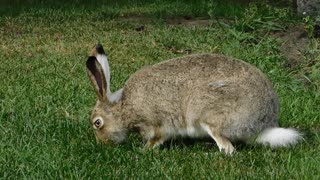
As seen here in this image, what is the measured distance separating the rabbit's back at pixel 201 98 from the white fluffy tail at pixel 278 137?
6 cm

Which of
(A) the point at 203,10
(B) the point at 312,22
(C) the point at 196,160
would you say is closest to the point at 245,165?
(C) the point at 196,160

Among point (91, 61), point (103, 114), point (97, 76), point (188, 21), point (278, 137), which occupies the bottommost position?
point (278, 137)

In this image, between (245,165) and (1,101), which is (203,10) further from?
(245,165)

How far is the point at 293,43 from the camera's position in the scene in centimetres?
899

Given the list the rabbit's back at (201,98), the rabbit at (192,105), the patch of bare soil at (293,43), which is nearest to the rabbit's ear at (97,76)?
the rabbit at (192,105)

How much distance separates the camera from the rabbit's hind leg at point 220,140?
5156 millimetres

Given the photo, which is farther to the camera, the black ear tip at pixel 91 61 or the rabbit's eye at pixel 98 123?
the rabbit's eye at pixel 98 123

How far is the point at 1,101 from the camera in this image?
6.75 m

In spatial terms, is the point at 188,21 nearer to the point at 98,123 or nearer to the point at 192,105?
the point at 98,123

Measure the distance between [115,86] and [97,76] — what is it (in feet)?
6.45

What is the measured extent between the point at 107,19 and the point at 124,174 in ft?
25.6

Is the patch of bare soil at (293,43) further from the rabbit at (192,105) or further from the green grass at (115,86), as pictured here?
the rabbit at (192,105)

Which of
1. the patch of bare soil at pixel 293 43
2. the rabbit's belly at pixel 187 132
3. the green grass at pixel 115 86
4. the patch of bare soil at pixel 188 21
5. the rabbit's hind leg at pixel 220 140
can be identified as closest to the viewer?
the green grass at pixel 115 86

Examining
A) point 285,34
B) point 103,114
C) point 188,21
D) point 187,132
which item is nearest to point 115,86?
point 103,114
